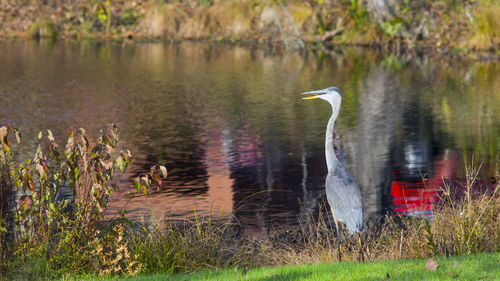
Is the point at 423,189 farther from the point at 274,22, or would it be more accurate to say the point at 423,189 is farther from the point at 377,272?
the point at 274,22

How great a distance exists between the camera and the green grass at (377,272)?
7.22 meters

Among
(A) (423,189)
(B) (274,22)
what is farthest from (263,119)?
(B) (274,22)

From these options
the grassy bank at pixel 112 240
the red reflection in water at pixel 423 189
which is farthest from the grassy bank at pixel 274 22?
the grassy bank at pixel 112 240

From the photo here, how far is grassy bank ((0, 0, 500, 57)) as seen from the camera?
3869cm

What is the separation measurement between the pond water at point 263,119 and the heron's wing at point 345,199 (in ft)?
2.51

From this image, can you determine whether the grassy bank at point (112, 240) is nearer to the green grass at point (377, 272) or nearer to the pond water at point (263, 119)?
the green grass at point (377, 272)

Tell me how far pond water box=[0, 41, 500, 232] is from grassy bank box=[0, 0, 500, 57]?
104 inches

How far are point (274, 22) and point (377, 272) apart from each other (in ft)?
124

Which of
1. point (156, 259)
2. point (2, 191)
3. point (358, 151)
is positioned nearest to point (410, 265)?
point (156, 259)

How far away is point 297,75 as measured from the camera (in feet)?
99.2

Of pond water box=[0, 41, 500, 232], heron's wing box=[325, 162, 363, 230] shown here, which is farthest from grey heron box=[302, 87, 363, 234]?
pond water box=[0, 41, 500, 232]

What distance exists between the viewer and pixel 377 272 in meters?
7.42

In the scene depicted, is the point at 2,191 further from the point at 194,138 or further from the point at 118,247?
the point at 194,138

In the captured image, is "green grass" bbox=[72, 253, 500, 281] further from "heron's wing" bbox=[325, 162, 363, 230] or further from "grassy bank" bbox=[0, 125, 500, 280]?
"heron's wing" bbox=[325, 162, 363, 230]
